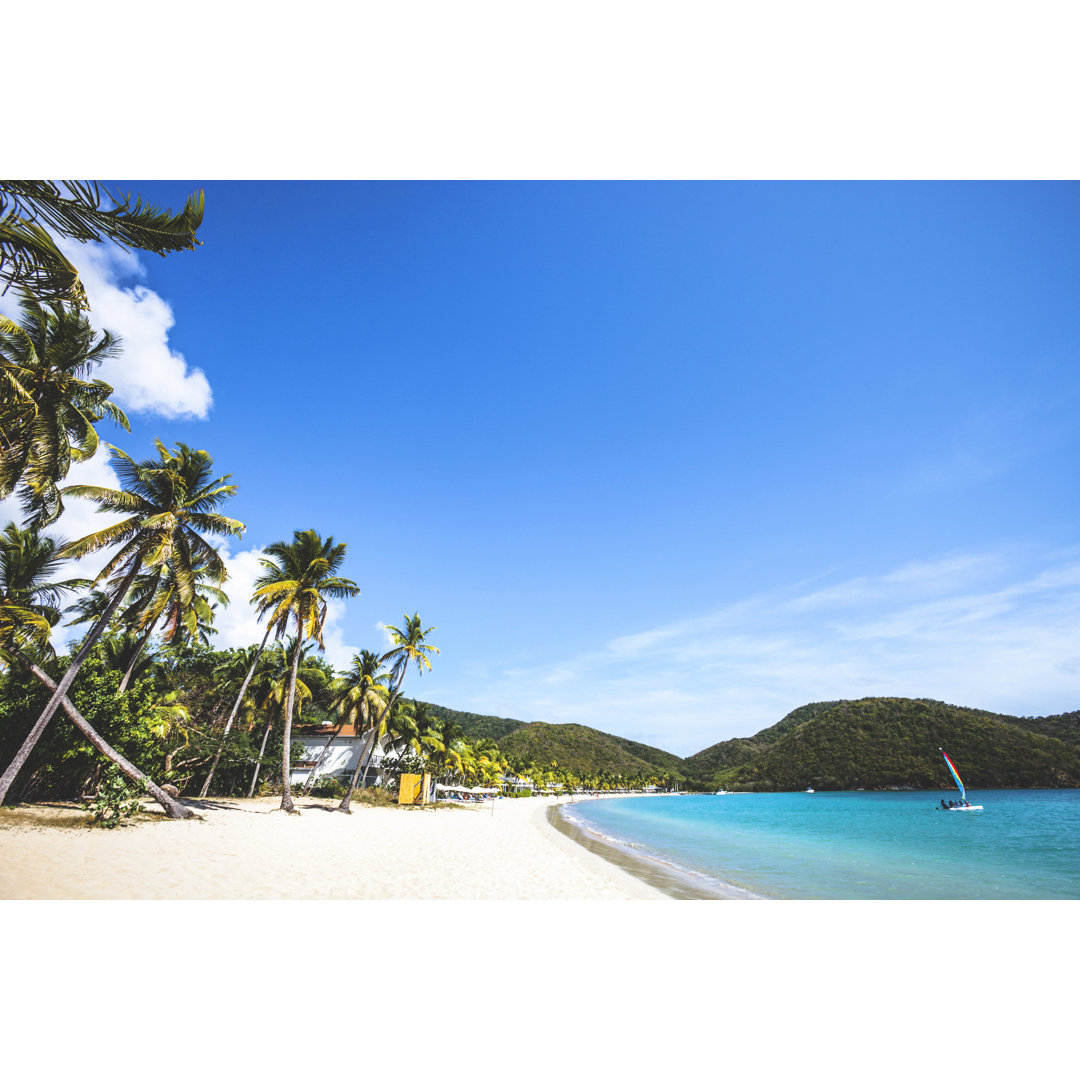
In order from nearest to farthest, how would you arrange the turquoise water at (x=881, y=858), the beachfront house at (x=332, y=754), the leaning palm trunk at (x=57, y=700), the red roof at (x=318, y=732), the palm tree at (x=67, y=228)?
the palm tree at (x=67, y=228) → the leaning palm trunk at (x=57, y=700) → the turquoise water at (x=881, y=858) → the beachfront house at (x=332, y=754) → the red roof at (x=318, y=732)

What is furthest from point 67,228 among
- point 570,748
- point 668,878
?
point 570,748

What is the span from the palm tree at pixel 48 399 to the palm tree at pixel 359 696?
18906 mm

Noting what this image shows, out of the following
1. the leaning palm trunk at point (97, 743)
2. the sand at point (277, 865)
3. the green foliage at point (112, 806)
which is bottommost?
the sand at point (277, 865)

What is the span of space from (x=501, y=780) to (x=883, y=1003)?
183ft

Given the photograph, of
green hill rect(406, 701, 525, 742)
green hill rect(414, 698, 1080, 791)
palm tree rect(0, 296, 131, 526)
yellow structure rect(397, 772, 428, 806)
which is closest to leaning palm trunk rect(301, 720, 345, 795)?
yellow structure rect(397, 772, 428, 806)

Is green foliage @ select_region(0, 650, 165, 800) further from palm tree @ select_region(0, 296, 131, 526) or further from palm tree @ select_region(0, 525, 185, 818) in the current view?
palm tree @ select_region(0, 296, 131, 526)

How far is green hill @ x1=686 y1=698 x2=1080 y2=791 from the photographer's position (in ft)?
263

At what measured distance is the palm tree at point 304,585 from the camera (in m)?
18.3

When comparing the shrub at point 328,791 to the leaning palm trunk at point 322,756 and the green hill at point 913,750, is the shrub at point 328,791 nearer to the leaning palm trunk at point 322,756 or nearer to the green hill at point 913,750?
the leaning palm trunk at point 322,756

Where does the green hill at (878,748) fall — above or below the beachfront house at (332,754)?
above

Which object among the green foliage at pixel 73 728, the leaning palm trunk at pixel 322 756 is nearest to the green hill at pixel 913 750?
the leaning palm trunk at pixel 322 756

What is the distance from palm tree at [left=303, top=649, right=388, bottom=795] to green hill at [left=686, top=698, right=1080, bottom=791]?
96.2m

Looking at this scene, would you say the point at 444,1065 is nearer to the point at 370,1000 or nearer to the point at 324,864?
the point at 370,1000

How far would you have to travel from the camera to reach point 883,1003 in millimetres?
4371
